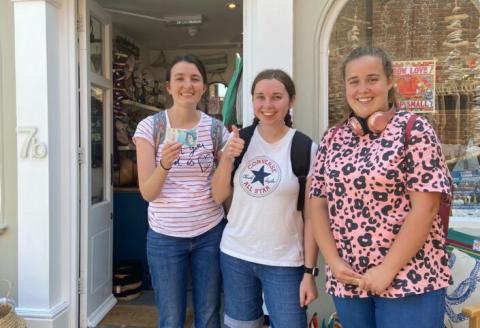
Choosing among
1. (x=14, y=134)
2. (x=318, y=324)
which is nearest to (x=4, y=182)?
(x=14, y=134)

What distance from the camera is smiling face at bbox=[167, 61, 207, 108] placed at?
1895 mm

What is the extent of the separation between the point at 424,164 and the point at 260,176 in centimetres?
65

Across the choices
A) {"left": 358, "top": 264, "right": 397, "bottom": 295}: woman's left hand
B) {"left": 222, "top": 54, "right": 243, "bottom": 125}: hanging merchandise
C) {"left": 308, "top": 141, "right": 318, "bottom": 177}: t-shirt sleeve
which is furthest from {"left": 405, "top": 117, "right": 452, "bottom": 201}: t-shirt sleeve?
{"left": 222, "top": 54, "right": 243, "bottom": 125}: hanging merchandise

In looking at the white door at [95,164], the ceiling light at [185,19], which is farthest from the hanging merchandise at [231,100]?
the ceiling light at [185,19]

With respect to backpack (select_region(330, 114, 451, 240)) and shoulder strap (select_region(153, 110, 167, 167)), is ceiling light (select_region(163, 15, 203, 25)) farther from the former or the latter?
backpack (select_region(330, 114, 451, 240))

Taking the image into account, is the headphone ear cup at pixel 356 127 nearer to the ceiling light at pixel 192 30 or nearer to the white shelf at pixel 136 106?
the white shelf at pixel 136 106

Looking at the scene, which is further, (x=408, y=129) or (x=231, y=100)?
(x=231, y=100)

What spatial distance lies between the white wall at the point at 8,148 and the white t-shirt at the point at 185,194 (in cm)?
136

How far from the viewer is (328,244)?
61.2 inches

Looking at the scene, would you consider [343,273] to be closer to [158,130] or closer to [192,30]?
[158,130]

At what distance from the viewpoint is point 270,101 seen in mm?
1740

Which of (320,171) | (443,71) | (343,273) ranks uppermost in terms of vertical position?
(443,71)

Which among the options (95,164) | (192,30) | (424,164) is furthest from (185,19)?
(424,164)

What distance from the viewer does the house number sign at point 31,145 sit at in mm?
2672
